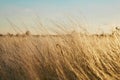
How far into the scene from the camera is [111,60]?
522cm

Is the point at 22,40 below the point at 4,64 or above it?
above

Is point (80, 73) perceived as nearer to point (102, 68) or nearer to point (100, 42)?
point (102, 68)

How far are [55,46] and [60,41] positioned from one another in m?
0.17

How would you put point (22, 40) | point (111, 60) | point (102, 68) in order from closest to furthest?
Result: 1. point (102, 68)
2. point (111, 60)
3. point (22, 40)

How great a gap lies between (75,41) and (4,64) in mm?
1439

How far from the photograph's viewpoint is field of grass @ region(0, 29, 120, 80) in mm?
4668

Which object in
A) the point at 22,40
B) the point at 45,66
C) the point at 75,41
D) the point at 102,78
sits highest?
the point at 22,40

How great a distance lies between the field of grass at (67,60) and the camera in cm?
467

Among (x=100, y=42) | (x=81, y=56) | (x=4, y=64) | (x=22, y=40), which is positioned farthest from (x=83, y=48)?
(x=22, y=40)

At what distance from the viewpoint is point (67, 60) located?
486cm

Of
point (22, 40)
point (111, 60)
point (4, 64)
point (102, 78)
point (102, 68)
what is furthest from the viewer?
point (22, 40)

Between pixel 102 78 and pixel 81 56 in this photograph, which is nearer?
pixel 102 78

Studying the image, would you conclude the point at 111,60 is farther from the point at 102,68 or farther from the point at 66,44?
the point at 66,44

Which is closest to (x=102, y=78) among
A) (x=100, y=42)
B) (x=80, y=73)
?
(x=80, y=73)
